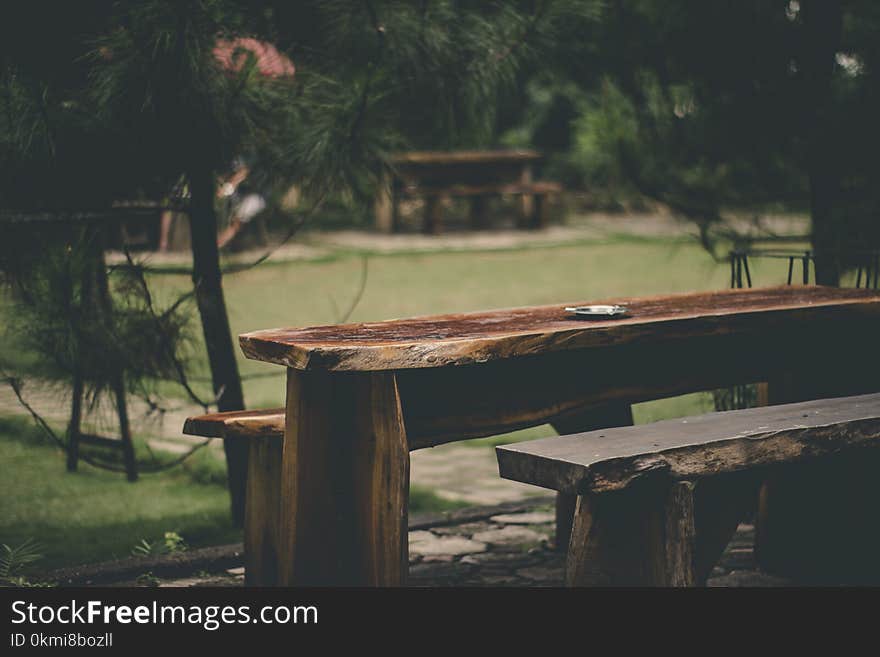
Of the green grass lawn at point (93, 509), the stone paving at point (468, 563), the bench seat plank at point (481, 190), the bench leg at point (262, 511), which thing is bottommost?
the stone paving at point (468, 563)

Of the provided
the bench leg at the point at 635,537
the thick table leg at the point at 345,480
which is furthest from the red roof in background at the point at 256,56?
the bench leg at the point at 635,537

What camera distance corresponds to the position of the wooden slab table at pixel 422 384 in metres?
3.26

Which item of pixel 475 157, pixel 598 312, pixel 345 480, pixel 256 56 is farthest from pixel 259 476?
pixel 475 157

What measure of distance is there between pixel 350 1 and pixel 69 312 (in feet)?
4.53

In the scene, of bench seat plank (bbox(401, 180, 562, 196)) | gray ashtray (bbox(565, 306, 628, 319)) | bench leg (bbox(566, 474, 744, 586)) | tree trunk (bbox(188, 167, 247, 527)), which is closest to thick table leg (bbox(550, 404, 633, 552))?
gray ashtray (bbox(565, 306, 628, 319))

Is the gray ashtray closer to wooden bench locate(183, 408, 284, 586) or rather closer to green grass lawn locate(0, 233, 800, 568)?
wooden bench locate(183, 408, 284, 586)

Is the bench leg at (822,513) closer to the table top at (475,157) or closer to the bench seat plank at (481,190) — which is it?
the table top at (475,157)

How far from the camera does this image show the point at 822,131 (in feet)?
16.9

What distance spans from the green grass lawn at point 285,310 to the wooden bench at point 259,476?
32.6 inches

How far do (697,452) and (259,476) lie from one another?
1.26 metres

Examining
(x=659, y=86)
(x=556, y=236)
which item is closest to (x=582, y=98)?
(x=556, y=236)

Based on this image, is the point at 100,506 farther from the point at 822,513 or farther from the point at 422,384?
the point at 822,513

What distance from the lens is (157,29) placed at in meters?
4.08

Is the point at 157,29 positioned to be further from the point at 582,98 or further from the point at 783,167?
the point at 582,98
